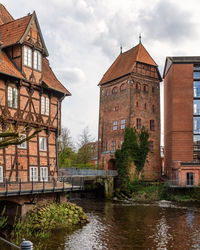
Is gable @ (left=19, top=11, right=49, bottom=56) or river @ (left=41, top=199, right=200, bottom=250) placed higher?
gable @ (left=19, top=11, right=49, bottom=56)

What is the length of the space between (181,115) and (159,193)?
38.0ft

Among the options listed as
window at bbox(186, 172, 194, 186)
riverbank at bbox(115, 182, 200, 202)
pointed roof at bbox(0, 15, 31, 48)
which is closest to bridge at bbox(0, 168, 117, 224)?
pointed roof at bbox(0, 15, 31, 48)

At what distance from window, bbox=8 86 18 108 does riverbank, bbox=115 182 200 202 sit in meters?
19.1

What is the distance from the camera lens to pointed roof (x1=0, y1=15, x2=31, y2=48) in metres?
24.6

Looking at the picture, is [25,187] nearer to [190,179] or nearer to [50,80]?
[50,80]

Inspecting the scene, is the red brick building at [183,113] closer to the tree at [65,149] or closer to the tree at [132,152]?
the tree at [132,152]

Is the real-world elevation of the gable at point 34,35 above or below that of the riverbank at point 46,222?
above

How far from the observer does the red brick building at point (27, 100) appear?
22969 mm

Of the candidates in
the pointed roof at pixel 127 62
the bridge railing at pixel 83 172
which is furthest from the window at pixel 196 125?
the bridge railing at pixel 83 172

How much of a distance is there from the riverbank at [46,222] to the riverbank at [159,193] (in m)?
15.8

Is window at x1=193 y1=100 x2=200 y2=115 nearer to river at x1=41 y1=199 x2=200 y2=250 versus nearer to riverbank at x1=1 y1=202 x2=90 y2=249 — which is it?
river at x1=41 y1=199 x2=200 y2=250

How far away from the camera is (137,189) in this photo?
38719 millimetres

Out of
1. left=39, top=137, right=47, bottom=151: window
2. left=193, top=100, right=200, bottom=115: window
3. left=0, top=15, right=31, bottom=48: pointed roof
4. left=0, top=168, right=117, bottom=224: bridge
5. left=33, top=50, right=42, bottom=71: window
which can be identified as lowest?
left=0, top=168, right=117, bottom=224: bridge

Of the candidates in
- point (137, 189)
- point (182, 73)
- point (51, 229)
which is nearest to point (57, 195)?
point (51, 229)
